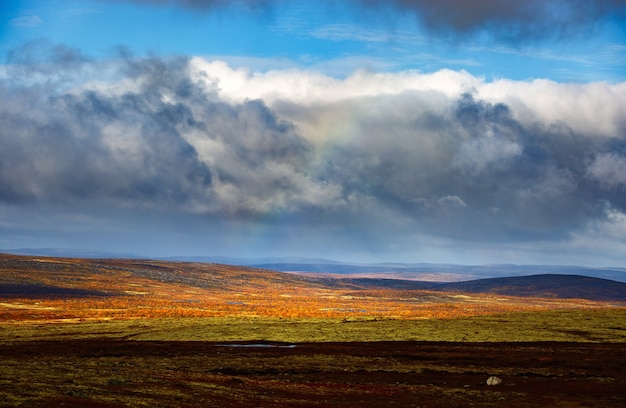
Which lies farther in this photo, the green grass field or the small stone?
the green grass field

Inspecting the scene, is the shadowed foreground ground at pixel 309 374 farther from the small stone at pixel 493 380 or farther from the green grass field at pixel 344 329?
the green grass field at pixel 344 329

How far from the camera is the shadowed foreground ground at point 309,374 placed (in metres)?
38.4

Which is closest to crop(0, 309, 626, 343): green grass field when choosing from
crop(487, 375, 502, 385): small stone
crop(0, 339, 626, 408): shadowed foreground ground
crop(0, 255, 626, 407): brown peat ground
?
crop(0, 255, 626, 407): brown peat ground

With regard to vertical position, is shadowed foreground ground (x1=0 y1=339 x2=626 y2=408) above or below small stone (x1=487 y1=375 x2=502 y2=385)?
below

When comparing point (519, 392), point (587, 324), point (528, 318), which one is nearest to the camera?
point (519, 392)

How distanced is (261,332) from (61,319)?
4343cm

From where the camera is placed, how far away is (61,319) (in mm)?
111062

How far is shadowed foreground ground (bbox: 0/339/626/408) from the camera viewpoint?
38.4m

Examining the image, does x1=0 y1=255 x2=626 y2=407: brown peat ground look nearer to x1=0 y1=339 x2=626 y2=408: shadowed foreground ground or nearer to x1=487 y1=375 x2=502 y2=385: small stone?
x1=0 y1=339 x2=626 y2=408: shadowed foreground ground

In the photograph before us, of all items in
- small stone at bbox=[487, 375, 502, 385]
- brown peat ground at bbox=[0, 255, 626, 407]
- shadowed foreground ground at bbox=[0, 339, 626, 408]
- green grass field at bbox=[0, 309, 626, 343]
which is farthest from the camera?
green grass field at bbox=[0, 309, 626, 343]

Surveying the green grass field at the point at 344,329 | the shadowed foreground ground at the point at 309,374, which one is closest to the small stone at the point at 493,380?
the shadowed foreground ground at the point at 309,374

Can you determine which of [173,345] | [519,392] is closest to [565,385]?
[519,392]

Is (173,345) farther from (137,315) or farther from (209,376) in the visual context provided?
(137,315)

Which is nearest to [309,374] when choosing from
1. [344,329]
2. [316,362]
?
[316,362]
